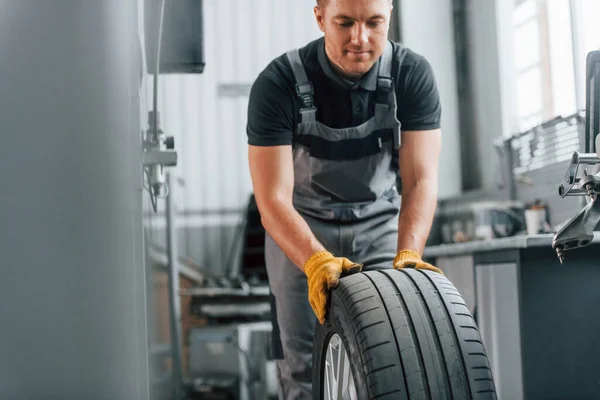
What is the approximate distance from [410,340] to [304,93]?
60cm

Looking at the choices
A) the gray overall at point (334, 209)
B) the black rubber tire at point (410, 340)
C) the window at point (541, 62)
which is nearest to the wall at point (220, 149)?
the window at point (541, 62)

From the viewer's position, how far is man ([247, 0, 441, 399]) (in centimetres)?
123

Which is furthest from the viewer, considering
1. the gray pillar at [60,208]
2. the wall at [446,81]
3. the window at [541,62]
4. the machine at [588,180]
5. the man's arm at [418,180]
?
the wall at [446,81]

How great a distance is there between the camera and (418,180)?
4.32 feet

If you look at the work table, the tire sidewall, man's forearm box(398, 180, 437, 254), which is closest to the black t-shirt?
man's forearm box(398, 180, 437, 254)

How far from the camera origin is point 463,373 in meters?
0.81

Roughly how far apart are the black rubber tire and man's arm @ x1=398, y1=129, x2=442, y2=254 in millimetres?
375

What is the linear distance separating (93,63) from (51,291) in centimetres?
24

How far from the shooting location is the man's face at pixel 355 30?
118 cm

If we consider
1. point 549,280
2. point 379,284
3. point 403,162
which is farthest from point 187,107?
point 379,284

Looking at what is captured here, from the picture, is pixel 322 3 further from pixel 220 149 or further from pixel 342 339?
pixel 220 149

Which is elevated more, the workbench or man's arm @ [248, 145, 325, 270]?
man's arm @ [248, 145, 325, 270]

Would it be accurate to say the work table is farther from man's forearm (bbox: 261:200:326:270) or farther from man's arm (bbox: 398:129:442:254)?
man's forearm (bbox: 261:200:326:270)

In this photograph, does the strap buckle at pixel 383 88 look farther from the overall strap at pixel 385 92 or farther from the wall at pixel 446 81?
the wall at pixel 446 81
